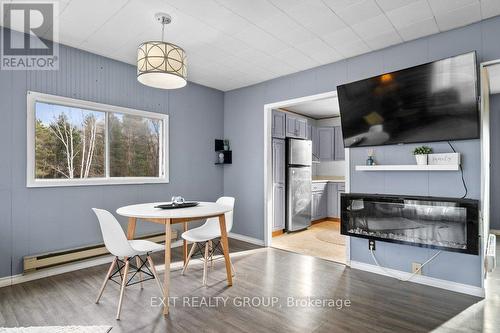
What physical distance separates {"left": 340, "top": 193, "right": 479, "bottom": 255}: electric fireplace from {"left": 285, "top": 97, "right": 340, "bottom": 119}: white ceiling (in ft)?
8.73

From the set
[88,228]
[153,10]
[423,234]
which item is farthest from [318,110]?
[88,228]

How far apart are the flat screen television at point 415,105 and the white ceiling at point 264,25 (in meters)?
0.43

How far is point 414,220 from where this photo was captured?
114 inches

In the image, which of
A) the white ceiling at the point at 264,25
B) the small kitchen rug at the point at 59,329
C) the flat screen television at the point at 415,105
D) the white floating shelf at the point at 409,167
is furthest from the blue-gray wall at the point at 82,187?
the white floating shelf at the point at 409,167

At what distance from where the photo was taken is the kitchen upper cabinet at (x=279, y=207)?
508cm

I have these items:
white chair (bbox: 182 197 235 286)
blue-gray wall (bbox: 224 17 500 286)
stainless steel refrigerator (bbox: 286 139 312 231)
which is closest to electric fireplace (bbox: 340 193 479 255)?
blue-gray wall (bbox: 224 17 500 286)

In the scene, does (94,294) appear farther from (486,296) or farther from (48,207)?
(486,296)

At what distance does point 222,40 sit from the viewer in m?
3.17

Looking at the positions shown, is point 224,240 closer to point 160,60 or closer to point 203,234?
point 203,234

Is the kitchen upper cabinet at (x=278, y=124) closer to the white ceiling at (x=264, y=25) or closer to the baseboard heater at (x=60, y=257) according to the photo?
the white ceiling at (x=264, y=25)

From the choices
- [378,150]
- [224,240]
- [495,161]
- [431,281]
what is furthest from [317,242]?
[495,161]

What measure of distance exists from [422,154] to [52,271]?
426cm

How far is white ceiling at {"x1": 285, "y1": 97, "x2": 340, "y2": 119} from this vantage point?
5500mm

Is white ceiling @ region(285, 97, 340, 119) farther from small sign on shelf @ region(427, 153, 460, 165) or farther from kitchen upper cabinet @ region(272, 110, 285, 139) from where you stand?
small sign on shelf @ region(427, 153, 460, 165)
